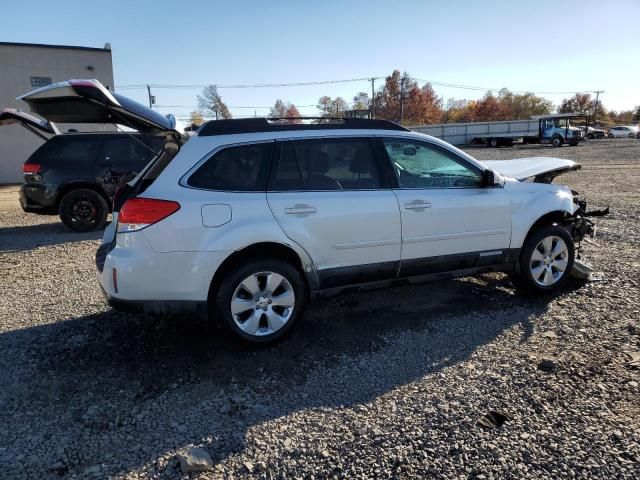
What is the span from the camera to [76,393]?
3.21 m

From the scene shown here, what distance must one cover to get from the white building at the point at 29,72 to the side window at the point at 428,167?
718 inches

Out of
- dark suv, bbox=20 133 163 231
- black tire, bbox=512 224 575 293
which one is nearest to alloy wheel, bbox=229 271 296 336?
black tire, bbox=512 224 575 293

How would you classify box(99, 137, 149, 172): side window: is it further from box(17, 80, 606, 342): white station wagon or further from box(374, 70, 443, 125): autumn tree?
box(374, 70, 443, 125): autumn tree

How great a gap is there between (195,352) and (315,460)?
5.32 feet

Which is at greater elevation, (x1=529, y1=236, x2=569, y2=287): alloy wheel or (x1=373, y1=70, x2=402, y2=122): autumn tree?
(x1=373, y1=70, x2=402, y2=122): autumn tree

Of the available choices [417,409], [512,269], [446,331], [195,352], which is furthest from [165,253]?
[512,269]

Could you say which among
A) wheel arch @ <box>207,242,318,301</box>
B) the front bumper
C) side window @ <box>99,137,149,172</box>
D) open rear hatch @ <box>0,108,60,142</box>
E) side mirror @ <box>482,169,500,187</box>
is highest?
open rear hatch @ <box>0,108,60,142</box>

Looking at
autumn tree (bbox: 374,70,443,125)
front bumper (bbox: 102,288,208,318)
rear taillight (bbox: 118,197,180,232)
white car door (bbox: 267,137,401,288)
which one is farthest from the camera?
autumn tree (bbox: 374,70,443,125)

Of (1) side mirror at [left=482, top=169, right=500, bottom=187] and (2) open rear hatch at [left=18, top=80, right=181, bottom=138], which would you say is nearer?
(2) open rear hatch at [left=18, top=80, right=181, bottom=138]

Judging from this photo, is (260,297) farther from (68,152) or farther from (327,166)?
(68,152)

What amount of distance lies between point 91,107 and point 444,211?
3193mm

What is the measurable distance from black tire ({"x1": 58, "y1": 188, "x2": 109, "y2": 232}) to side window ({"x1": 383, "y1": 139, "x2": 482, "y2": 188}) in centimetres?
638

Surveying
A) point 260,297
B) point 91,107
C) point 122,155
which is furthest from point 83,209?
point 260,297

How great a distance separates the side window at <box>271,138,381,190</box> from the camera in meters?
3.83
